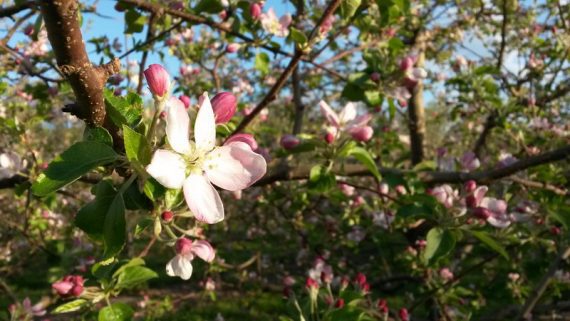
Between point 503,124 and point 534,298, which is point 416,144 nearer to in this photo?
point 503,124

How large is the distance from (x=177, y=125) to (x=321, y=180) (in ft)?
3.46

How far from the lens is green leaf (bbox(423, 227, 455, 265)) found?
175 cm

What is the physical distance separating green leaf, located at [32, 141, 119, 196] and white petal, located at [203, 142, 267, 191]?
205mm

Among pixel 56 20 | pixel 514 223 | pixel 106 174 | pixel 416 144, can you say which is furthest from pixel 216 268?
pixel 56 20

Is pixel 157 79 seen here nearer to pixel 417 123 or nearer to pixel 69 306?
pixel 69 306

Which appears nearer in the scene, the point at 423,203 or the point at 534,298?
the point at 423,203

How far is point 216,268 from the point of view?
15.8 ft

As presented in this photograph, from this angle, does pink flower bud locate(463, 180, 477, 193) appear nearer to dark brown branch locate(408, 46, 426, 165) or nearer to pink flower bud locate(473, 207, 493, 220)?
pink flower bud locate(473, 207, 493, 220)

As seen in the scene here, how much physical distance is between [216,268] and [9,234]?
83.8 inches

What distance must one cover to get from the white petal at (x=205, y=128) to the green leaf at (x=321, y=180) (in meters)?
0.92

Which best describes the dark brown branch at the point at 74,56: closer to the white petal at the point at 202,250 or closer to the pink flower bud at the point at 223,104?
the pink flower bud at the point at 223,104

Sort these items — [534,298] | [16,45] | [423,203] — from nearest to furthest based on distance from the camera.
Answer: [423,203], [534,298], [16,45]

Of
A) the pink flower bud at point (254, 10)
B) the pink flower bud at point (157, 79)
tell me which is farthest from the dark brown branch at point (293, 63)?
the pink flower bud at point (157, 79)

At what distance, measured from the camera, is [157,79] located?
1025 mm
